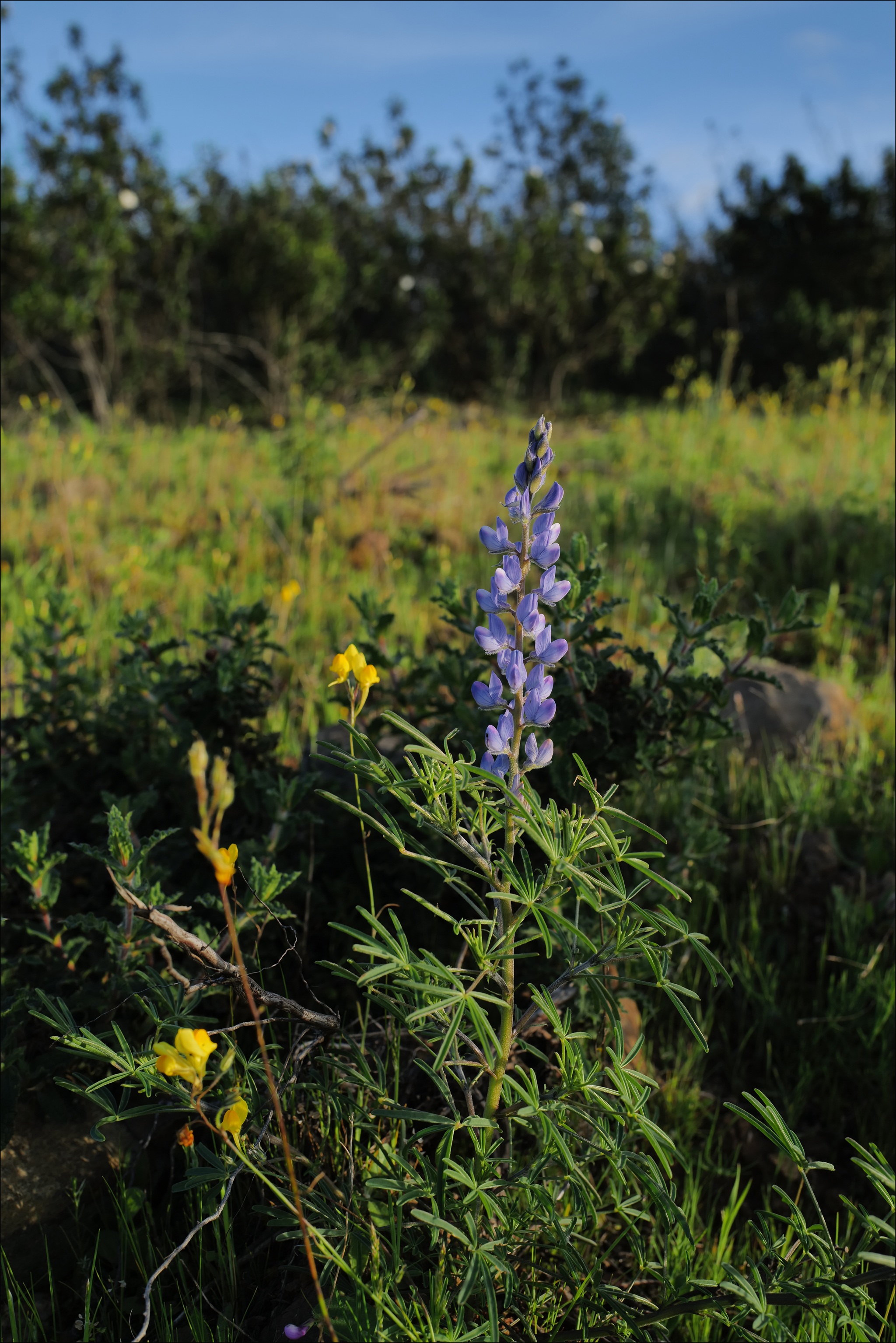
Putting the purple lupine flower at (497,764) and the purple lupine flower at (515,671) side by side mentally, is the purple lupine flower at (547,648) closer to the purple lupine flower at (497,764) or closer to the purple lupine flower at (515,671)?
the purple lupine flower at (515,671)

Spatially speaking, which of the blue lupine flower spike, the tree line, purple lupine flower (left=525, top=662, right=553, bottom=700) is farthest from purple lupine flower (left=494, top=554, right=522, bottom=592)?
the tree line

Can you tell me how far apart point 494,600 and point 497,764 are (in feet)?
0.74

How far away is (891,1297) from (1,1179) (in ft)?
5.03

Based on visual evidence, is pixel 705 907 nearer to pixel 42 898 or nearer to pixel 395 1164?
pixel 395 1164

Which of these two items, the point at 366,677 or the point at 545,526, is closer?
the point at 545,526

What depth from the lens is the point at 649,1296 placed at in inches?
61.8

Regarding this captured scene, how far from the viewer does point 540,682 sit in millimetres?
1203

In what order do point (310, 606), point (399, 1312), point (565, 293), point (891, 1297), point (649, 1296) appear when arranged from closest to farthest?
point (399, 1312), point (891, 1297), point (649, 1296), point (310, 606), point (565, 293)

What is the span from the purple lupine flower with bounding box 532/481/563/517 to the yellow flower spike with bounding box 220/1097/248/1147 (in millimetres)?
839

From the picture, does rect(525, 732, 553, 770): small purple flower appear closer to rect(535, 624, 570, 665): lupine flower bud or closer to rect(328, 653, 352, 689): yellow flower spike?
rect(535, 624, 570, 665): lupine flower bud

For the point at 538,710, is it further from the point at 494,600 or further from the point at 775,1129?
the point at 775,1129

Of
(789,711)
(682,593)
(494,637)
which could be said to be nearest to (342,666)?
(494,637)

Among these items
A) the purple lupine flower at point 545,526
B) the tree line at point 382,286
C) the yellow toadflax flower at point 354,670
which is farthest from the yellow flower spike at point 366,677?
the tree line at point 382,286

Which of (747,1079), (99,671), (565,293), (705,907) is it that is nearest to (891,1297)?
(747,1079)
